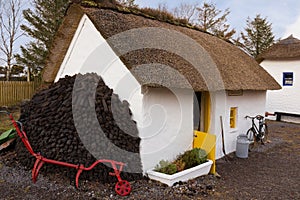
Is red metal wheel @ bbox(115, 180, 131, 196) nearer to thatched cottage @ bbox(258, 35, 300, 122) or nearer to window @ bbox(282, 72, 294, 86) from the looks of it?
thatched cottage @ bbox(258, 35, 300, 122)

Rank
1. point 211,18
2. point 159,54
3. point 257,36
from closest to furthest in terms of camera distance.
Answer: point 159,54, point 211,18, point 257,36

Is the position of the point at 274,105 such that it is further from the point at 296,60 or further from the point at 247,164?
the point at 247,164

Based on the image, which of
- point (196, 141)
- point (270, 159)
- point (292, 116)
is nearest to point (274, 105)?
point (292, 116)

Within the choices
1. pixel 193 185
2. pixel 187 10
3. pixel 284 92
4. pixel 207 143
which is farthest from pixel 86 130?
pixel 187 10

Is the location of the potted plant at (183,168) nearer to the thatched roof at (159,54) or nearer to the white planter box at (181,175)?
the white planter box at (181,175)

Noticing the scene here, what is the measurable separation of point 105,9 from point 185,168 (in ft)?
13.9

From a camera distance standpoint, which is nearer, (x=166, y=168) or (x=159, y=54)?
(x=166, y=168)

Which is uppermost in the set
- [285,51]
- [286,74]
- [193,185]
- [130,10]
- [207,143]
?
[285,51]

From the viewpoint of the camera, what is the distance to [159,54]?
18.9 feet

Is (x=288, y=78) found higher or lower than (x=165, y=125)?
higher

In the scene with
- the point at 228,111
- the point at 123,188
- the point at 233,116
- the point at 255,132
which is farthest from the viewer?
the point at 255,132

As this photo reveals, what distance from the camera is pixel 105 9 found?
21.5 ft

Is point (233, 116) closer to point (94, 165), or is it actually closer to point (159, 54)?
point (159, 54)

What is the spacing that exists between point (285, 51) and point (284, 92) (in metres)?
2.47
